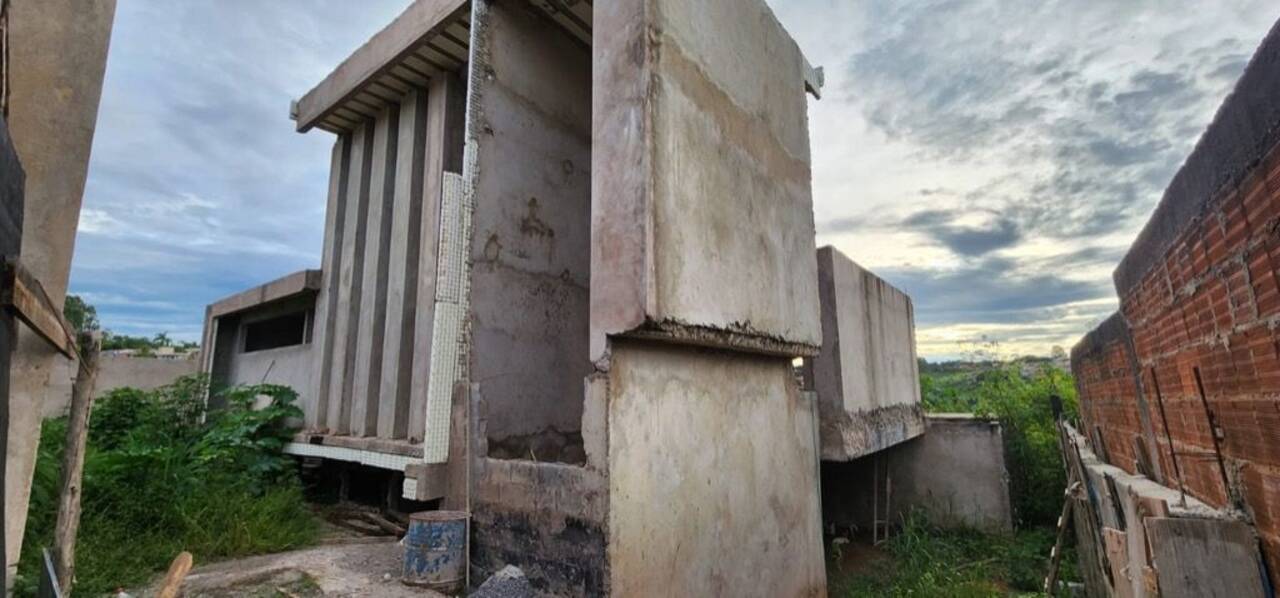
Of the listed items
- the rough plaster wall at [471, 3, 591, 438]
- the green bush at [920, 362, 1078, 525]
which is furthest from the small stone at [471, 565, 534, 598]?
the green bush at [920, 362, 1078, 525]

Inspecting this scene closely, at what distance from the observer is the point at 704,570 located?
11.4 feet

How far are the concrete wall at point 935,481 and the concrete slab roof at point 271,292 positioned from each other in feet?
23.5

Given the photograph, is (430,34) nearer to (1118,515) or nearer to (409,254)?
(409,254)

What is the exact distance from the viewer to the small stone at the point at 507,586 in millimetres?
3037

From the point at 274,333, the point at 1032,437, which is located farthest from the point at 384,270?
the point at 1032,437

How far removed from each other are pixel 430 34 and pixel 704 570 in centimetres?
499

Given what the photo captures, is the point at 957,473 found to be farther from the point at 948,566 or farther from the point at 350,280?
the point at 350,280

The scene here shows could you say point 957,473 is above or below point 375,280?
below

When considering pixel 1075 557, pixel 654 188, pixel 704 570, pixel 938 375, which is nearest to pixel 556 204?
pixel 654 188

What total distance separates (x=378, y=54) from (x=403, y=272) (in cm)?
226

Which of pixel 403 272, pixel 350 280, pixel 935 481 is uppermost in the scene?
pixel 350 280

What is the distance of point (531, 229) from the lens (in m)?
4.45

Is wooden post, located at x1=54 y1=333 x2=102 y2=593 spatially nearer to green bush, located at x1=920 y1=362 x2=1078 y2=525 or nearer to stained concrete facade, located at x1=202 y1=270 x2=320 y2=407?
stained concrete facade, located at x1=202 y1=270 x2=320 y2=407

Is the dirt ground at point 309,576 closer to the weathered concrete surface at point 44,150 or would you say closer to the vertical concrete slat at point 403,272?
the weathered concrete surface at point 44,150
